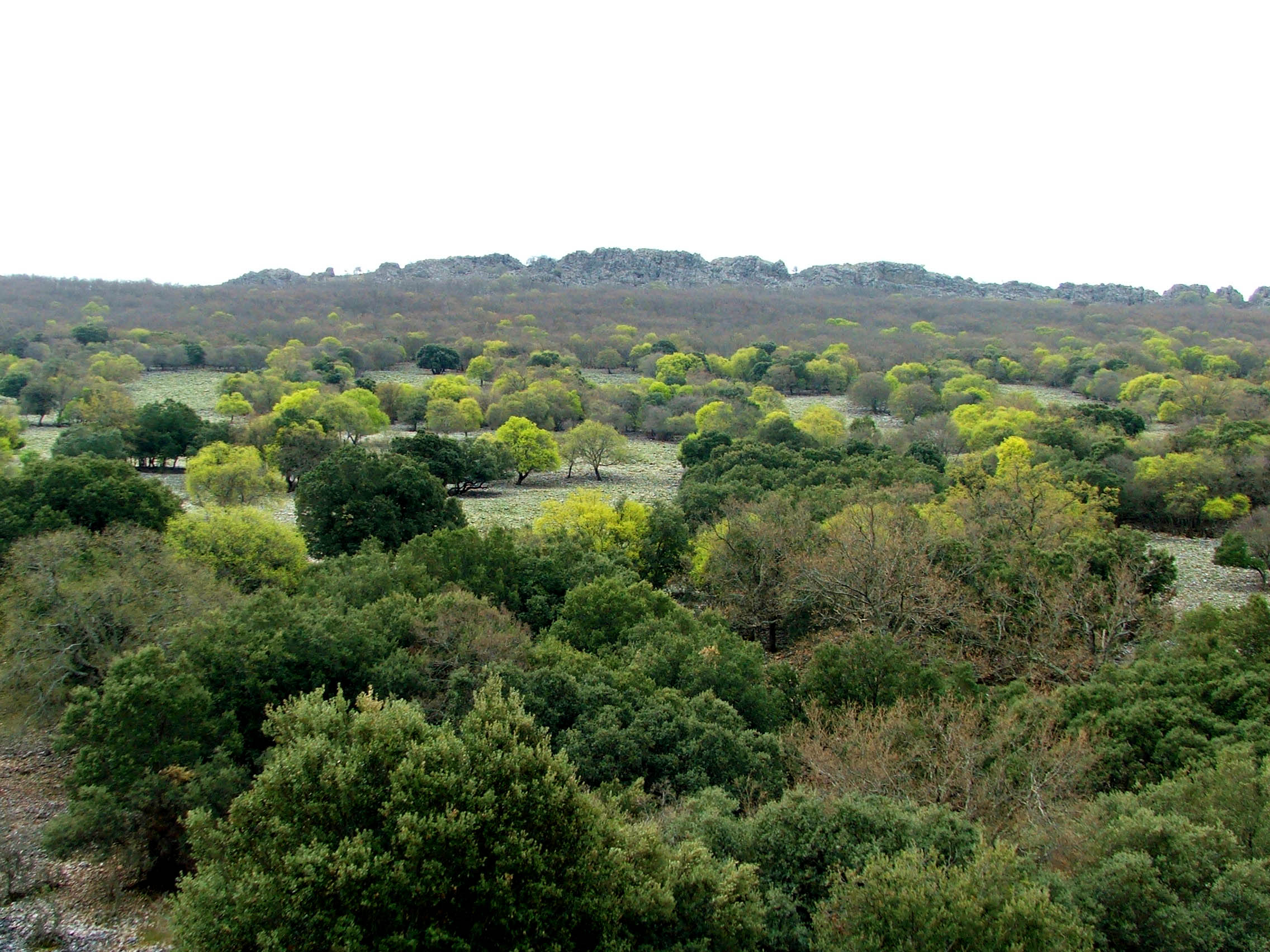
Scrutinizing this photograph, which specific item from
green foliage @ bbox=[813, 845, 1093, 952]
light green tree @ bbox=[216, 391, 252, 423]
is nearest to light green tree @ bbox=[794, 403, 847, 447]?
light green tree @ bbox=[216, 391, 252, 423]

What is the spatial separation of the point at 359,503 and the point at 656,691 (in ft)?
55.7

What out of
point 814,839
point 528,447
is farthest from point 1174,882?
point 528,447

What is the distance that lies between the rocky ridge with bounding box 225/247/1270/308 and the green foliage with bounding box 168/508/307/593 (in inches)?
5885

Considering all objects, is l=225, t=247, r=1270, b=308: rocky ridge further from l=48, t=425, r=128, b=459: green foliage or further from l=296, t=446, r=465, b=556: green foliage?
l=296, t=446, r=465, b=556: green foliage

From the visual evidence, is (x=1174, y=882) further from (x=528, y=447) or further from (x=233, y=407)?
(x=233, y=407)

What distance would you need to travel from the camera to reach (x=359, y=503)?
29.7m

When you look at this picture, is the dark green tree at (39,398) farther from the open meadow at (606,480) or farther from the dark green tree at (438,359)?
the dark green tree at (438,359)

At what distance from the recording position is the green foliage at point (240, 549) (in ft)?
80.4

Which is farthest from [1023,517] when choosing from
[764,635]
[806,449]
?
[806,449]

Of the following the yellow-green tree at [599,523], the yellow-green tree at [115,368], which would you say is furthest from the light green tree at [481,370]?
the yellow-green tree at [599,523]

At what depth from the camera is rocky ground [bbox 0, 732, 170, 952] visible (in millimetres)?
10507

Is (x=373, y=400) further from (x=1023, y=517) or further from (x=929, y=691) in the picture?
(x=929, y=691)

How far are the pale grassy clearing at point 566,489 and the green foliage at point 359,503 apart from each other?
288 inches

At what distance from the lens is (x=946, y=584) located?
2347 cm
